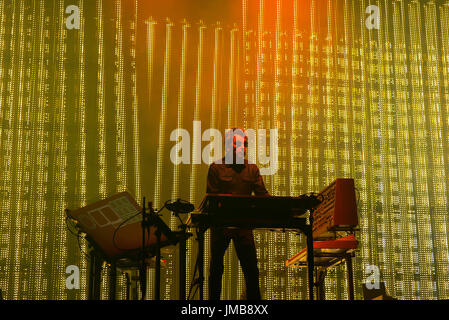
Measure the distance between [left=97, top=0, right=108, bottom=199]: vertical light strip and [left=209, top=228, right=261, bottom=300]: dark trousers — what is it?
7.67 ft

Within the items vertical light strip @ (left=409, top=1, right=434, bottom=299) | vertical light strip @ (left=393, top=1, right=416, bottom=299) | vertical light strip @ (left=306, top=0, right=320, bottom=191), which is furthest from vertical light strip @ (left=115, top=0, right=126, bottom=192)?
vertical light strip @ (left=409, top=1, right=434, bottom=299)

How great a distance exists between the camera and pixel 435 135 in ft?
21.1

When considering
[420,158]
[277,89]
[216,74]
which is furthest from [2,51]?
[420,158]

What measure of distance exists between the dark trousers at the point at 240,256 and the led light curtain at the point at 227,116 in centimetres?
204

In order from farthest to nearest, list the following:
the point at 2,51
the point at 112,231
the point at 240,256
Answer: the point at 2,51 → the point at 240,256 → the point at 112,231

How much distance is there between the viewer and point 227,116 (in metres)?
6.13

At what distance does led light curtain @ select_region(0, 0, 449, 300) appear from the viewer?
18.9ft

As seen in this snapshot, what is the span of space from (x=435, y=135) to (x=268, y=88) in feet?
6.18

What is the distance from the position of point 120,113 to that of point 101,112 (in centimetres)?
19

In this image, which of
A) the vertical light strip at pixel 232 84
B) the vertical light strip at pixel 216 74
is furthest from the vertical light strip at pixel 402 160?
the vertical light strip at pixel 216 74

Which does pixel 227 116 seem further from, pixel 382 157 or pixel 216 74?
pixel 382 157

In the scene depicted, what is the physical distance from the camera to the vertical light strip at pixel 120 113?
19.2 feet

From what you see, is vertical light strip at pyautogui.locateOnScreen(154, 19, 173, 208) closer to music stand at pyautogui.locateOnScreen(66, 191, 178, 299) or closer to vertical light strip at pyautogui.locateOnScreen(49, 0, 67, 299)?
vertical light strip at pyautogui.locateOnScreen(49, 0, 67, 299)
